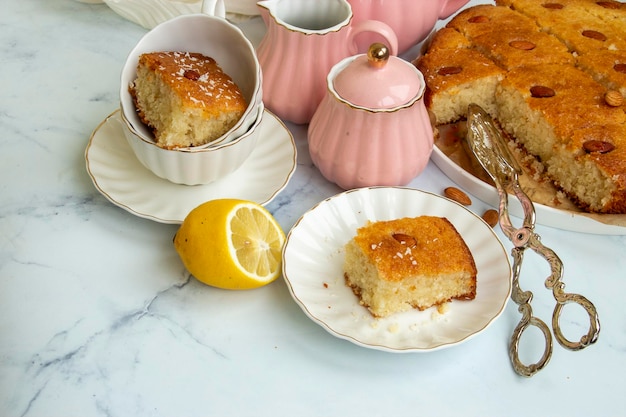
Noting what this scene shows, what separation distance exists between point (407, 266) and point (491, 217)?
1.07ft

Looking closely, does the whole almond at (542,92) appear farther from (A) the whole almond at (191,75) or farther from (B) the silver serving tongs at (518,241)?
(A) the whole almond at (191,75)

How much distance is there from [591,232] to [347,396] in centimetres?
68

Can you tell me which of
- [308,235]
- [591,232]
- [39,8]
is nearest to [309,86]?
[308,235]

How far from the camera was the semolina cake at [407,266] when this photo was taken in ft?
3.71

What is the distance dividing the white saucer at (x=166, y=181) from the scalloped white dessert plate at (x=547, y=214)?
0.39 metres

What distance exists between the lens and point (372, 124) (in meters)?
1.29

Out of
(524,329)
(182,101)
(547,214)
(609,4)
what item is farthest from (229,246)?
(609,4)

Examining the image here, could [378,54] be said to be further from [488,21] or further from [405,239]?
[488,21]

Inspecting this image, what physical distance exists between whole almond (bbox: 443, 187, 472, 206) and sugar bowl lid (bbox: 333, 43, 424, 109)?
0.25 metres

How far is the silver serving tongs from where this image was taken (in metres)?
1.08

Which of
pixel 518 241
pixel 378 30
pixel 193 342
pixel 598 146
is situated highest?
pixel 378 30

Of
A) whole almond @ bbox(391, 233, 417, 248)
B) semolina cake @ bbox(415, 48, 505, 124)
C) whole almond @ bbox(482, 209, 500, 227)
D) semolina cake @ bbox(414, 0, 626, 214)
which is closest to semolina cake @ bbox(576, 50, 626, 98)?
semolina cake @ bbox(414, 0, 626, 214)

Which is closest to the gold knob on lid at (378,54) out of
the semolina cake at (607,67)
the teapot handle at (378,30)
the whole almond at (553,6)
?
the teapot handle at (378,30)

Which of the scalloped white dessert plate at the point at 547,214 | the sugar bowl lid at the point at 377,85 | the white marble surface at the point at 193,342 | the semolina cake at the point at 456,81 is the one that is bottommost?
the white marble surface at the point at 193,342
